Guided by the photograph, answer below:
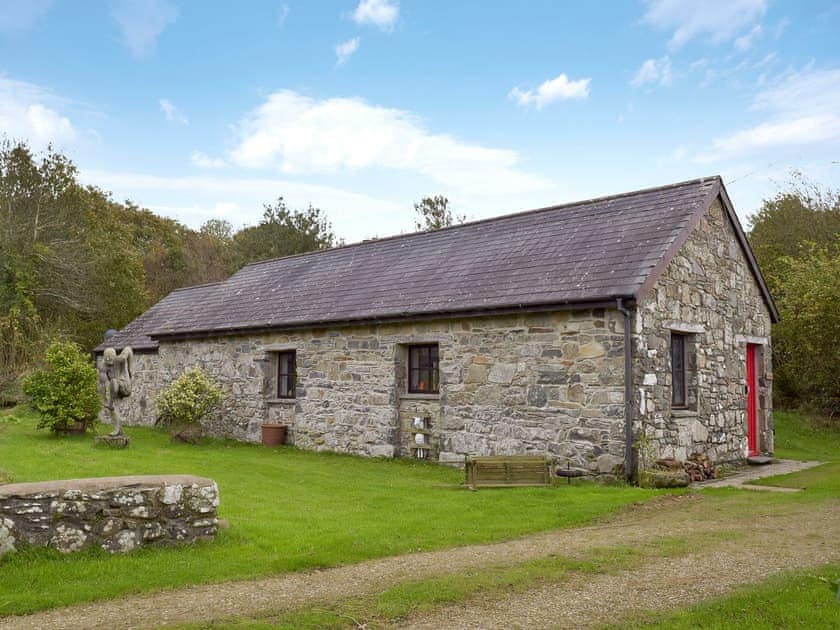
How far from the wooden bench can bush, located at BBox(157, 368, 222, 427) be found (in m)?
8.28

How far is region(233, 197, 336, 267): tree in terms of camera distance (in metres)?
43.6

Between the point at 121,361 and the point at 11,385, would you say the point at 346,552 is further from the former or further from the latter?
the point at 11,385

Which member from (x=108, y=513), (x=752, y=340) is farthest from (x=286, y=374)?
(x=108, y=513)

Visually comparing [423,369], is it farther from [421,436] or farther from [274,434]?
[274,434]

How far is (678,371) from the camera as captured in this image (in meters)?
13.9

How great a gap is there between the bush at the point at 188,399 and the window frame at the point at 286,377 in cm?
141

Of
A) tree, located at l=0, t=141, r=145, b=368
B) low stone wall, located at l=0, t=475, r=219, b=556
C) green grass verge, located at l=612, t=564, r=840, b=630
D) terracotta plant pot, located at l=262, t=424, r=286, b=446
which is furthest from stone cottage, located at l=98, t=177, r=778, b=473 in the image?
tree, located at l=0, t=141, r=145, b=368

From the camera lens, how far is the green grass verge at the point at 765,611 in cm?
531

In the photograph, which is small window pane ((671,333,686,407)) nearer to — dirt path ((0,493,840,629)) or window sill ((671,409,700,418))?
window sill ((671,409,700,418))

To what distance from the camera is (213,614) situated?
18.4 ft

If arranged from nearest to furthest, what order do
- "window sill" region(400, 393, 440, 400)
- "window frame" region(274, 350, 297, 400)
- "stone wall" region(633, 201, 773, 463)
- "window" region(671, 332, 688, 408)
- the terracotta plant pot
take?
"stone wall" region(633, 201, 773, 463), "window" region(671, 332, 688, 408), "window sill" region(400, 393, 440, 400), the terracotta plant pot, "window frame" region(274, 350, 297, 400)

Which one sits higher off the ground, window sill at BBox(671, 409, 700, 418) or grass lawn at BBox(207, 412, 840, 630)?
window sill at BBox(671, 409, 700, 418)

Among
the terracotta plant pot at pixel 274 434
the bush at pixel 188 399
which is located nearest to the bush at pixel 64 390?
the bush at pixel 188 399

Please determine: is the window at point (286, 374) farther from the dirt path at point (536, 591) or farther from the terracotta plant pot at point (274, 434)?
the dirt path at point (536, 591)
